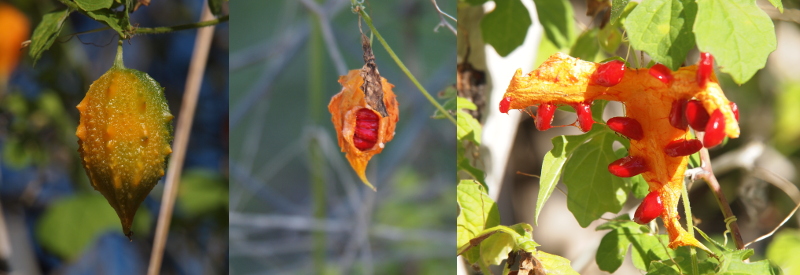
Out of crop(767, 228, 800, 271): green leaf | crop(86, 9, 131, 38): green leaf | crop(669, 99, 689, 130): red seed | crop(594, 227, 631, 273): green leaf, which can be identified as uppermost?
crop(86, 9, 131, 38): green leaf

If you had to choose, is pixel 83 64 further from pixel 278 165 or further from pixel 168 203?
pixel 278 165

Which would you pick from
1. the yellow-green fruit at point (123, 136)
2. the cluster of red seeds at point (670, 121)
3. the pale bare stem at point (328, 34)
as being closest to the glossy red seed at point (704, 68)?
the cluster of red seeds at point (670, 121)

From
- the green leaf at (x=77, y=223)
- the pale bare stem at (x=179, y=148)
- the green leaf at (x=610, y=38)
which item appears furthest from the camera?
the green leaf at (x=77, y=223)

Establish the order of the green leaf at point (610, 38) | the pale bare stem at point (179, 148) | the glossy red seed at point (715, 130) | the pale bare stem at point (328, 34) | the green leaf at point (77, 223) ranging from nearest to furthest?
the glossy red seed at point (715, 130), the pale bare stem at point (328, 34), the green leaf at point (610, 38), the pale bare stem at point (179, 148), the green leaf at point (77, 223)

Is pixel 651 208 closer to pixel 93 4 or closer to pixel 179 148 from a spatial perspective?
pixel 93 4

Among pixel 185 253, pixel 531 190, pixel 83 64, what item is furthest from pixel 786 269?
pixel 83 64

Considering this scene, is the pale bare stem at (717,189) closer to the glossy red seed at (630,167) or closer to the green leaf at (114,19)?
the glossy red seed at (630,167)

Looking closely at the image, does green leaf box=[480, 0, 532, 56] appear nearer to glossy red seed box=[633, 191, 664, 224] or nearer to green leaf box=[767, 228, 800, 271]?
glossy red seed box=[633, 191, 664, 224]

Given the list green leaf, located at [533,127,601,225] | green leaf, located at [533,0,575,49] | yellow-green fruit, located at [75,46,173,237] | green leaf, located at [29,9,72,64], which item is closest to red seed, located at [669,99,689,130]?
green leaf, located at [533,127,601,225]
